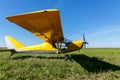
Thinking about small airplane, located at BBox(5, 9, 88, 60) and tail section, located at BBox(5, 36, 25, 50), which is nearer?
small airplane, located at BBox(5, 9, 88, 60)

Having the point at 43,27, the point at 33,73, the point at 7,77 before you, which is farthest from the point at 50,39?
the point at 7,77

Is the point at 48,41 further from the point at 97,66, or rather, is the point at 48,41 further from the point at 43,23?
the point at 97,66

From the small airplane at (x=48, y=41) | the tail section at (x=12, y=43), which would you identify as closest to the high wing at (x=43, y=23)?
the small airplane at (x=48, y=41)

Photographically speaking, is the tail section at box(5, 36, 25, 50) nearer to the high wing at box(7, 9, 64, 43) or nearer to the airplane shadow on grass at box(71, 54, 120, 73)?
the high wing at box(7, 9, 64, 43)

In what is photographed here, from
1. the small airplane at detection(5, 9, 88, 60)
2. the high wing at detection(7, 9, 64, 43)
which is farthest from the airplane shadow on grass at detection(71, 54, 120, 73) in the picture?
the high wing at detection(7, 9, 64, 43)

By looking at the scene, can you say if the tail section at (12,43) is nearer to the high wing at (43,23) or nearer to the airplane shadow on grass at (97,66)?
the high wing at (43,23)

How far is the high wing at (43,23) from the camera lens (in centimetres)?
911

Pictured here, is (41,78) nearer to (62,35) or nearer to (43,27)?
(43,27)

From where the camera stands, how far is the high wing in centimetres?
911

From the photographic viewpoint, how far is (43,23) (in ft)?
37.7

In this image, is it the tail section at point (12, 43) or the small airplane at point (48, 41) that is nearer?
the small airplane at point (48, 41)

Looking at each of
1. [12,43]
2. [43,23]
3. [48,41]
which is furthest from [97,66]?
[12,43]

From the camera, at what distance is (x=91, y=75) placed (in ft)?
29.2

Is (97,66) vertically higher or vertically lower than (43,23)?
lower
